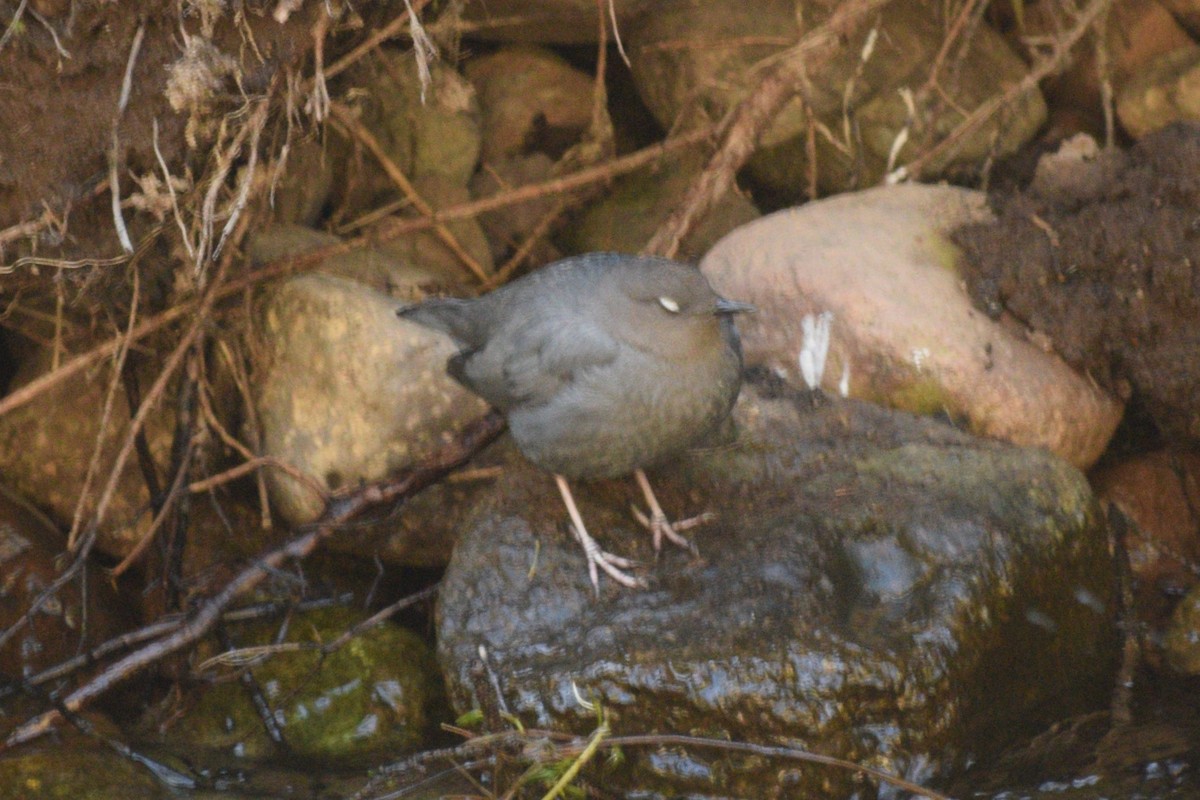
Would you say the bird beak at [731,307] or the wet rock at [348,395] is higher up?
the bird beak at [731,307]

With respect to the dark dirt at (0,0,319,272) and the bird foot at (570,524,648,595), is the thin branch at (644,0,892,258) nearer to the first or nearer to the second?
the bird foot at (570,524,648,595)

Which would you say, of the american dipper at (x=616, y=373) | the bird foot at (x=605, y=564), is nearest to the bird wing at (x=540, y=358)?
the american dipper at (x=616, y=373)

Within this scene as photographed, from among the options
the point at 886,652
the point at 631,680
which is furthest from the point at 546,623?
the point at 886,652

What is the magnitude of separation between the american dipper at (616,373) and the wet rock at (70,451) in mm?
1764

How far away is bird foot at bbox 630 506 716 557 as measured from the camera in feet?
12.0

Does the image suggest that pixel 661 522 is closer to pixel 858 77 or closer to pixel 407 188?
pixel 407 188

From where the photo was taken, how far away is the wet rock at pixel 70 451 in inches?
182

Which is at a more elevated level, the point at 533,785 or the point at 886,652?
the point at 886,652

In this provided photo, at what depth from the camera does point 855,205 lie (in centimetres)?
469

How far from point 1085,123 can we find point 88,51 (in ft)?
14.0

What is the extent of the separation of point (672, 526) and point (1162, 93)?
316cm

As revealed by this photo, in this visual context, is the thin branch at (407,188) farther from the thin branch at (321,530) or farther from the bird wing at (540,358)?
the bird wing at (540,358)

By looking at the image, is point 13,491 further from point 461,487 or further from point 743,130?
point 743,130

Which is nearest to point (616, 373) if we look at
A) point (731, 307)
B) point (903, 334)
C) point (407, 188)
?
point (731, 307)
